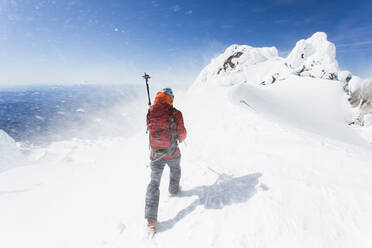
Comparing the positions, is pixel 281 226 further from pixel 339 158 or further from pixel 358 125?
pixel 358 125

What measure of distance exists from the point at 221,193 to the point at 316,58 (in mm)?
40819

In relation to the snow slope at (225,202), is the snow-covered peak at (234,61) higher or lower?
higher

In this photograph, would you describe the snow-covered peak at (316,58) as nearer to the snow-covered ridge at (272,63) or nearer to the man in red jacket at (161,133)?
the snow-covered ridge at (272,63)

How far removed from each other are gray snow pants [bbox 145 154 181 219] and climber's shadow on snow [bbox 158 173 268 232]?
0.36 metres

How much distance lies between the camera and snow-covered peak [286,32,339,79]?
2845 centimetres

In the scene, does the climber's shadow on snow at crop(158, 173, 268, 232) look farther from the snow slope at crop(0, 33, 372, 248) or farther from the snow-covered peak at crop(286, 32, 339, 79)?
the snow-covered peak at crop(286, 32, 339, 79)

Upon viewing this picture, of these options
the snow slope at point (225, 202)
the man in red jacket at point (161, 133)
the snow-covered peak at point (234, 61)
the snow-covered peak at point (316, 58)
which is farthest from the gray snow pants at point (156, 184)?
the snow-covered peak at point (234, 61)

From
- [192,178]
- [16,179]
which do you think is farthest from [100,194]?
[16,179]

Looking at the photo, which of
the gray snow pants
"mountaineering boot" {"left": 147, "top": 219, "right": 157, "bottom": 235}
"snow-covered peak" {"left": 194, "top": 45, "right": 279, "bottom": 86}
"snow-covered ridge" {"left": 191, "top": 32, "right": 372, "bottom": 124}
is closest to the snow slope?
A: "mountaineering boot" {"left": 147, "top": 219, "right": 157, "bottom": 235}

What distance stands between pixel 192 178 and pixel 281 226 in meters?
2.77

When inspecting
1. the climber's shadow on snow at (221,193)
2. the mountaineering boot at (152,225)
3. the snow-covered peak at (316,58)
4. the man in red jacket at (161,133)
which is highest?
the snow-covered peak at (316,58)

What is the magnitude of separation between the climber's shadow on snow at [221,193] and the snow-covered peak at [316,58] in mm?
32985

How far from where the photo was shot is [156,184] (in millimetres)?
3654

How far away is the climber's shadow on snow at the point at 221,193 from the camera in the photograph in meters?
3.73
